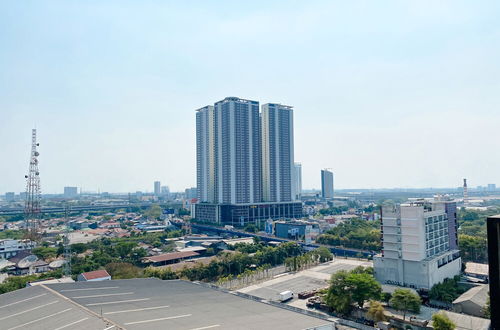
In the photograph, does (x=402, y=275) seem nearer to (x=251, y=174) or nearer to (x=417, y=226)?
(x=417, y=226)

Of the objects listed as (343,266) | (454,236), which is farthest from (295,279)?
(454,236)

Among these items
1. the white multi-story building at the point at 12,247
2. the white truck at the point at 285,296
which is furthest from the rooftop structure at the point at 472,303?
the white multi-story building at the point at 12,247

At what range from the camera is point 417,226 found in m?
25.1

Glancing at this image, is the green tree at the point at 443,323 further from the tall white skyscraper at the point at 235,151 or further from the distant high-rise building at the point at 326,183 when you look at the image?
the distant high-rise building at the point at 326,183

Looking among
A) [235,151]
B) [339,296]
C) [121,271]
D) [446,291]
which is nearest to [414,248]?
[446,291]

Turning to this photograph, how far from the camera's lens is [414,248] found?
25.2m

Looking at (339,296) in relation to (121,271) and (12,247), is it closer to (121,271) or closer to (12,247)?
(121,271)

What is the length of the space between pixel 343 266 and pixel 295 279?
22.9ft

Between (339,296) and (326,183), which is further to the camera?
(326,183)

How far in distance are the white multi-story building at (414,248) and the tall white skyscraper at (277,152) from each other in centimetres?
4076

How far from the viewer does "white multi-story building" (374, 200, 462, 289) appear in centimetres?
2495

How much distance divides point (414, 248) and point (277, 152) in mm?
43682

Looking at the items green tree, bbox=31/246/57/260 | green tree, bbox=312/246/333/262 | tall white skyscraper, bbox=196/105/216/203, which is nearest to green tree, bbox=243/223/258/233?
tall white skyscraper, bbox=196/105/216/203

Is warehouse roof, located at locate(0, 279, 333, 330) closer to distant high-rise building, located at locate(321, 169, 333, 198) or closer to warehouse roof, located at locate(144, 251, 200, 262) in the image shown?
warehouse roof, located at locate(144, 251, 200, 262)
